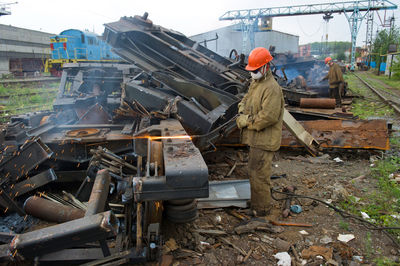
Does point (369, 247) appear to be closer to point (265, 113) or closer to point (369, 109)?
point (265, 113)

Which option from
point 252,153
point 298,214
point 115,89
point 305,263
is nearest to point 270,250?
point 305,263

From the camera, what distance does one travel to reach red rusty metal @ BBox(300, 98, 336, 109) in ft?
30.9

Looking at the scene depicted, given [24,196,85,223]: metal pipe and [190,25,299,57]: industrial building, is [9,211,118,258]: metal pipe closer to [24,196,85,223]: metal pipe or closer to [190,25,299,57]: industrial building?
[24,196,85,223]: metal pipe

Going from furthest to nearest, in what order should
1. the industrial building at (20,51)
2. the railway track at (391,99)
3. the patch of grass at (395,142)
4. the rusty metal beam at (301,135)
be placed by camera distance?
the industrial building at (20,51)
the railway track at (391,99)
the patch of grass at (395,142)
the rusty metal beam at (301,135)

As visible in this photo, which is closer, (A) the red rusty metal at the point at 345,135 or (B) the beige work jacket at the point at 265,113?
(B) the beige work jacket at the point at 265,113

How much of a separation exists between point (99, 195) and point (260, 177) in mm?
1932

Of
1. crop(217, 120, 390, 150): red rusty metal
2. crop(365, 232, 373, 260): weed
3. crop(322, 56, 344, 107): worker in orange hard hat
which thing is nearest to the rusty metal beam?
crop(217, 120, 390, 150): red rusty metal

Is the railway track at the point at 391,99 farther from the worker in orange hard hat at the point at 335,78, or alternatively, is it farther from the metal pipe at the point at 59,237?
the metal pipe at the point at 59,237

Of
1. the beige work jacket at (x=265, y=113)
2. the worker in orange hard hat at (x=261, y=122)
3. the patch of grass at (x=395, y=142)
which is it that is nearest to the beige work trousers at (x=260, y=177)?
the worker in orange hard hat at (x=261, y=122)

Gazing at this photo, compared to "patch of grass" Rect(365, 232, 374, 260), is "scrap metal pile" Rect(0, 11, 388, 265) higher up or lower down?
higher up

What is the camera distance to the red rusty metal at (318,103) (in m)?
9.41

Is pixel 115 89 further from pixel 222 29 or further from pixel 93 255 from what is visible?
pixel 222 29

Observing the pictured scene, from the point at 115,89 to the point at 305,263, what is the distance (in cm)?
529

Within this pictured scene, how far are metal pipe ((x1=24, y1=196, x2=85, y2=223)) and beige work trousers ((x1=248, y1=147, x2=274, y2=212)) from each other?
2027 millimetres
